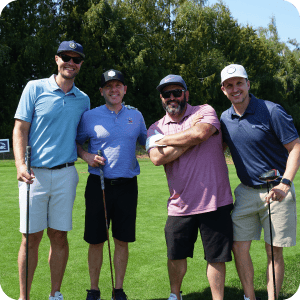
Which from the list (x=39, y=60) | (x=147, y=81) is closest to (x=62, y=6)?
(x=39, y=60)

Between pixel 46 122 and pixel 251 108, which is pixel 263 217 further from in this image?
pixel 46 122

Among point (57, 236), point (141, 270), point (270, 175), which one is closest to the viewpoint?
point (270, 175)

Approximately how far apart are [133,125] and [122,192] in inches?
26.0

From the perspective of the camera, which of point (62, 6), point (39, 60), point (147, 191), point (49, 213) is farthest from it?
point (62, 6)

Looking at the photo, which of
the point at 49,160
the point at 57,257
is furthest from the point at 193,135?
Result: the point at 57,257

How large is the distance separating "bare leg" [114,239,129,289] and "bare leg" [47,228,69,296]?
1.60 feet

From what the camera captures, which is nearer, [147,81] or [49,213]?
[49,213]

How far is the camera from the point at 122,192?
12.0ft

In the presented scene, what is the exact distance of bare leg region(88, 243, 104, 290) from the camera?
3549 millimetres

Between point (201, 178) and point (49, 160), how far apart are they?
1.38m

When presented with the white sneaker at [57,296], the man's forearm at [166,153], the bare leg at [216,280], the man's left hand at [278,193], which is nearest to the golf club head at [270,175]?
the man's left hand at [278,193]

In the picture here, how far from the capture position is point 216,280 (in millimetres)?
3193

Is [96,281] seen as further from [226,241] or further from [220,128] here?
[220,128]

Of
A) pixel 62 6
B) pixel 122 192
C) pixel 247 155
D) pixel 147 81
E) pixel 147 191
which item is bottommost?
pixel 147 191
